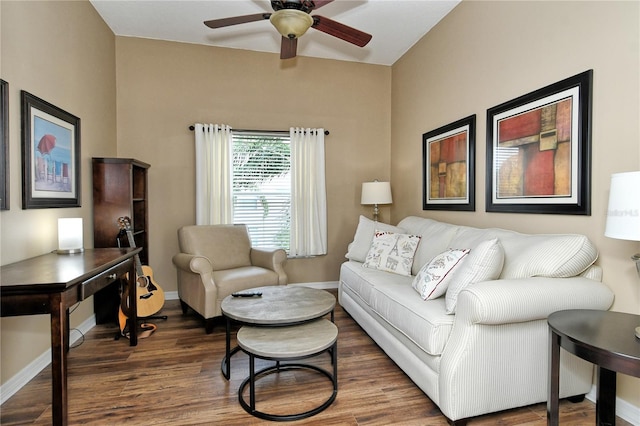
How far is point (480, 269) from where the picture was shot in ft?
6.08

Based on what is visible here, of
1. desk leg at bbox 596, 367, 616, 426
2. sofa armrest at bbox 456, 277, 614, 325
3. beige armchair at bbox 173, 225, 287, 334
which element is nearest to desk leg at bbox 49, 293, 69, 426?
beige armchair at bbox 173, 225, 287, 334

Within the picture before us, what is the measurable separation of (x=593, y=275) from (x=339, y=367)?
1.62 m

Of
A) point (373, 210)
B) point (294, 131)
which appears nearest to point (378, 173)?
point (373, 210)

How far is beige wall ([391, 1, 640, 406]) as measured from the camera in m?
1.78

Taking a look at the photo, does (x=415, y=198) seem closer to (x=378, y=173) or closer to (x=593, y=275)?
(x=378, y=173)

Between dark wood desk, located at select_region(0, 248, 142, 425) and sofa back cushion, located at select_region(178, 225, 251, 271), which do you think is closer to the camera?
dark wood desk, located at select_region(0, 248, 142, 425)

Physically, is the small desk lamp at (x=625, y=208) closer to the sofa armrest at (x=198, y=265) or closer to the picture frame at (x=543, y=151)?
the picture frame at (x=543, y=151)

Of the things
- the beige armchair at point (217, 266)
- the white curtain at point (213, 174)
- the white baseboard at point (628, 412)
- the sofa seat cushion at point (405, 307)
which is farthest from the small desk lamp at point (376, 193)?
the white baseboard at point (628, 412)

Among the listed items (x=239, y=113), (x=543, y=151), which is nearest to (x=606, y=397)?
(x=543, y=151)

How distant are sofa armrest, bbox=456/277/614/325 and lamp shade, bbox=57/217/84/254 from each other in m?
2.57

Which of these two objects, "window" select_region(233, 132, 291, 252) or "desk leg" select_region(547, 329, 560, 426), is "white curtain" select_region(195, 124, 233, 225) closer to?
"window" select_region(233, 132, 291, 252)

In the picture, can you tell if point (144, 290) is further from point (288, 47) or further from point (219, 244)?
point (288, 47)

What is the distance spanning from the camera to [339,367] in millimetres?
2334

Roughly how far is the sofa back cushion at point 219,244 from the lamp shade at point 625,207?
304cm
